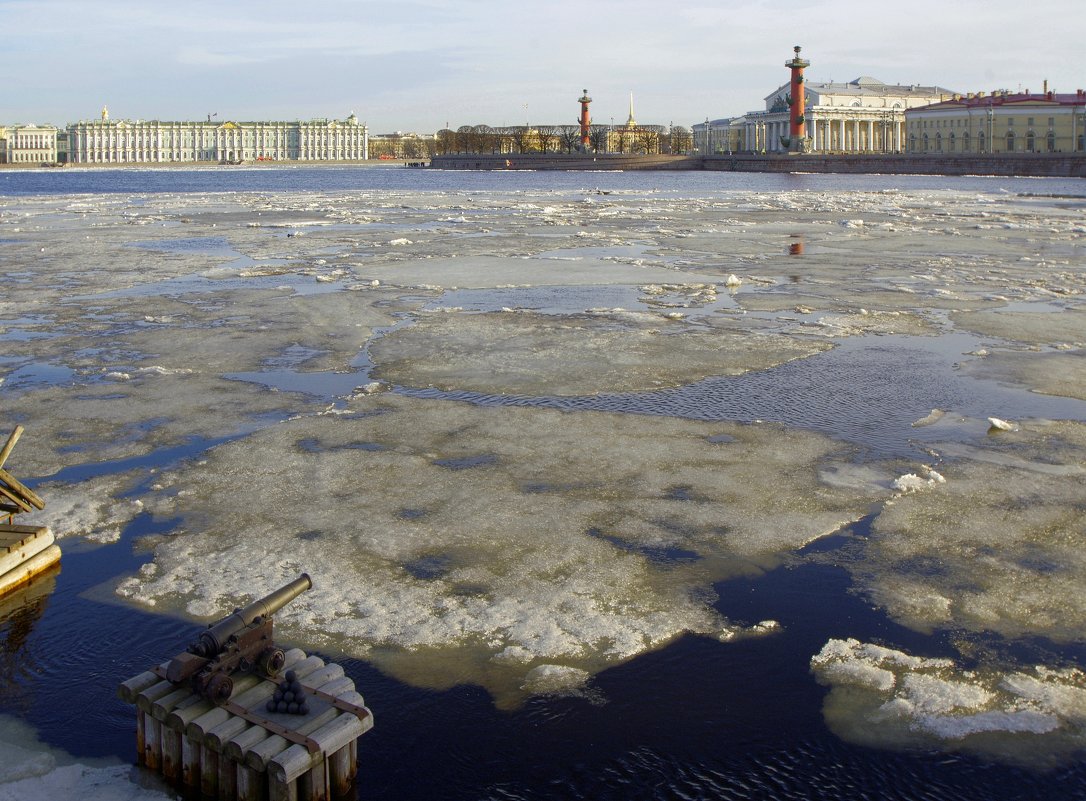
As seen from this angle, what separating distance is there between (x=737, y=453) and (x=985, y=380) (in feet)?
12.4

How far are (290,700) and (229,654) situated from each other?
1.00 ft

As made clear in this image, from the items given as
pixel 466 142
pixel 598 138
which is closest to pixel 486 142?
pixel 466 142

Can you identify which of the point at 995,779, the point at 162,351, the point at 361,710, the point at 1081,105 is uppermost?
the point at 1081,105

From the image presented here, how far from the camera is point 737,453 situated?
8109mm

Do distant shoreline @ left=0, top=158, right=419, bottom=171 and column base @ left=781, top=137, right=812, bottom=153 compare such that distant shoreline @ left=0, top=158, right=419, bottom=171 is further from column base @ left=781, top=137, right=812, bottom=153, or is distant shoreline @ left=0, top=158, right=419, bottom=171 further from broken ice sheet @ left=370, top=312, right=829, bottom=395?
broken ice sheet @ left=370, top=312, right=829, bottom=395

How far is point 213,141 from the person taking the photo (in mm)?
185375

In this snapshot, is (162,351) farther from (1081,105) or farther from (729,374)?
(1081,105)

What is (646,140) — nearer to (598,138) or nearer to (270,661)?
(598,138)

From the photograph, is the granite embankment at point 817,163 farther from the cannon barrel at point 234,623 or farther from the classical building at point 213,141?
the cannon barrel at point 234,623

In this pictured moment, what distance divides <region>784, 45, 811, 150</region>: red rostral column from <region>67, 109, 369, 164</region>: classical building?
10034 centimetres

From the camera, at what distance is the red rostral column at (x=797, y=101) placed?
10844 centimetres

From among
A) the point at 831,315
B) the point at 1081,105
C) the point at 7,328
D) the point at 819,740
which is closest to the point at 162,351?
the point at 7,328

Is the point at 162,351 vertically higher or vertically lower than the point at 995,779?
higher

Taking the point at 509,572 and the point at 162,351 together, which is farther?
the point at 162,351
